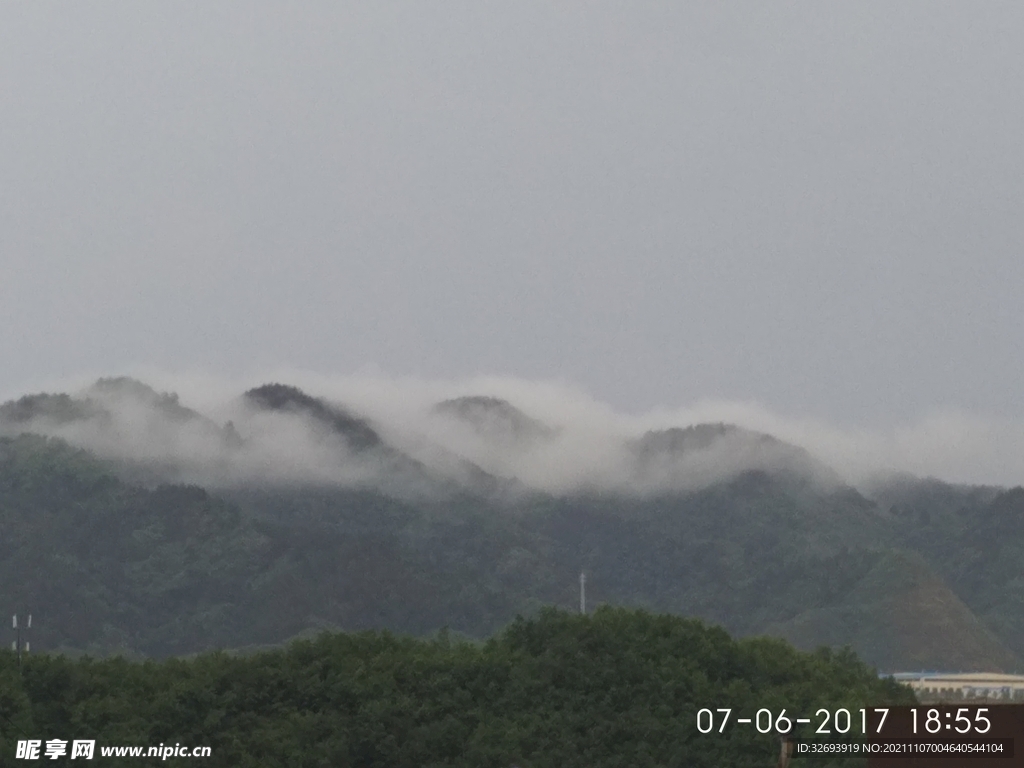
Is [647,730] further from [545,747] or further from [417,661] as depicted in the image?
[417,661]

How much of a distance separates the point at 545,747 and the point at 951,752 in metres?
15.2

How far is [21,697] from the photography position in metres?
50.3

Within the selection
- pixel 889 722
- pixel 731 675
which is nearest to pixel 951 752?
pixel 889 722

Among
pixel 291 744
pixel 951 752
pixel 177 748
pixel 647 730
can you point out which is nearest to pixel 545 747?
pixel 647 730

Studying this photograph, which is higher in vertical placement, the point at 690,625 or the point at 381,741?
the point at 690,625

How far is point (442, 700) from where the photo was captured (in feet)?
176

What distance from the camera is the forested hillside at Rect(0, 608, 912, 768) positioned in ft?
165

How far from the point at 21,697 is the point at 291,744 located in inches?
344

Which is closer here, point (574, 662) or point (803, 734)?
point (803, 734)

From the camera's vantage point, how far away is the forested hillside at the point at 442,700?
50281 mm

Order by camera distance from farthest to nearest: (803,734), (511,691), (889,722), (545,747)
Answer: (511,691) → (545,747) → (803,734) → (889,722)

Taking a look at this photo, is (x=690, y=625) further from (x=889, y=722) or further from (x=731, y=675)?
(x=889, y=722)

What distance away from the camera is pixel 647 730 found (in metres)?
52.1

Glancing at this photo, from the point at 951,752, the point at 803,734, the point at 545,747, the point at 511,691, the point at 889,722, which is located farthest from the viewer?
the point at 511,691
